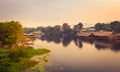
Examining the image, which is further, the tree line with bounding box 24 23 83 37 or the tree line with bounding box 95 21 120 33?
the tree line with bounding box 24 23 83 37

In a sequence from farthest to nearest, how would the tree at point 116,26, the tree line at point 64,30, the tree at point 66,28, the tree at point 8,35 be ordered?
the tree at point 66,28
the tree line at point 64,30
the tree at point 116,26
the tree at point 8,35

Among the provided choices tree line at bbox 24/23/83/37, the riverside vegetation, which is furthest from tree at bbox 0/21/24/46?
tree line at bbox 24/23/83/37

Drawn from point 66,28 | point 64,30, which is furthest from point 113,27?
point 64,30

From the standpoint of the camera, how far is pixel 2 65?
89.4ft

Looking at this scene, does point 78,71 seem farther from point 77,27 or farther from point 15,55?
point 77,27

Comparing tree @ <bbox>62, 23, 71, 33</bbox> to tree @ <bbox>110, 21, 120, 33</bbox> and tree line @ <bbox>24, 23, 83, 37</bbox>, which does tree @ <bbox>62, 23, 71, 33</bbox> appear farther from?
tree @ <bbox>110, 21, 120, 33</bbox>

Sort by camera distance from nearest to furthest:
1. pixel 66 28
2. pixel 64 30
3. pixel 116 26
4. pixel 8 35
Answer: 1. pixel 8 35
2. pixel 116 26
3. pixel 66 28
4. pixel 64 30

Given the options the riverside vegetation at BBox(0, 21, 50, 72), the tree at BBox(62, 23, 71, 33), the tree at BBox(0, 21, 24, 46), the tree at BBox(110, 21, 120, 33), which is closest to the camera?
the riverside vegetation at BBox(0, 21, 50, 72)

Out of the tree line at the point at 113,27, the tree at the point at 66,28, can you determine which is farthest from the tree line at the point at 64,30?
the tree line at the point at 113,27

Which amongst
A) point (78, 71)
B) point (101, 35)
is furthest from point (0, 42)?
point (101, 35)

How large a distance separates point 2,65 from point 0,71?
0.83m

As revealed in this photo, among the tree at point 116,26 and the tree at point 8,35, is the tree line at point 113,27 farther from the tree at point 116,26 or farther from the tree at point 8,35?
the tree at point 8,35

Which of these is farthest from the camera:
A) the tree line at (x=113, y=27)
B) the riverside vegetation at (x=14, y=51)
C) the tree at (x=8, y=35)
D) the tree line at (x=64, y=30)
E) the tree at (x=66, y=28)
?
the tree at (x=66, y=28)

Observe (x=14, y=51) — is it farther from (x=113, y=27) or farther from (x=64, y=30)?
(x=64, y=30)
